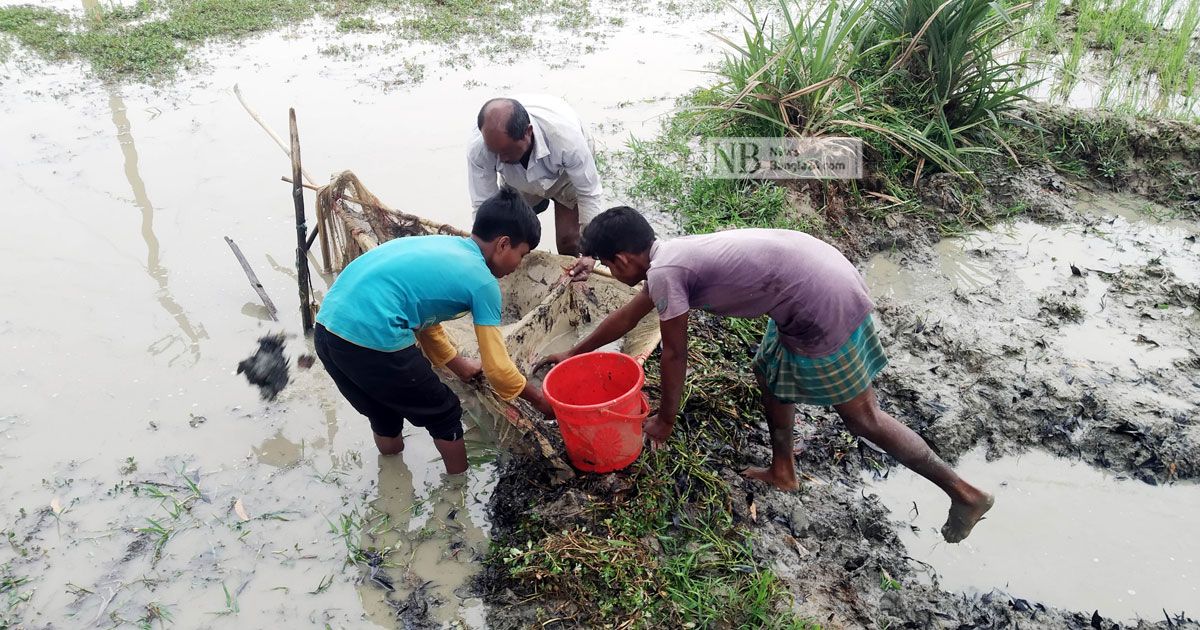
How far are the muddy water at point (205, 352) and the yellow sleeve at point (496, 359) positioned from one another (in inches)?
26.4

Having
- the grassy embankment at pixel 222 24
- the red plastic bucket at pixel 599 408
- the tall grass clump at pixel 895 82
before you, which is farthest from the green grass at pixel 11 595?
the grassy embankment at pixel 222 24

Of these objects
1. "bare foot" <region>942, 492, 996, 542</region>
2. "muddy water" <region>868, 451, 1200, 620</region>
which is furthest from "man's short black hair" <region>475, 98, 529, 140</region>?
"bare foot" <region>942, 492, 996, 542</region>

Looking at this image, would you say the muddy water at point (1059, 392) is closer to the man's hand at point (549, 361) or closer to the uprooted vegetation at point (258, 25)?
the man's hand at point (549, 361)

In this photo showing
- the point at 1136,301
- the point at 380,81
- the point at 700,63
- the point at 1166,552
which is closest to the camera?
the point at 1166,552

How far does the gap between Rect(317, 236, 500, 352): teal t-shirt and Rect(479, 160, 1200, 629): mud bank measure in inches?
30.0

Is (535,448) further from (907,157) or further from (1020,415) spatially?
(907,157)

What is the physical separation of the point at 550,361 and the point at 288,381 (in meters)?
1.35

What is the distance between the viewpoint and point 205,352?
356 centimetres

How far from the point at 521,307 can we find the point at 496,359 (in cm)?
129

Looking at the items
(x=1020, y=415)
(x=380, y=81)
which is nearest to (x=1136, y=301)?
(x=1020, y=415)

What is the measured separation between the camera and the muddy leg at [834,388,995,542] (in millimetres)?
2355

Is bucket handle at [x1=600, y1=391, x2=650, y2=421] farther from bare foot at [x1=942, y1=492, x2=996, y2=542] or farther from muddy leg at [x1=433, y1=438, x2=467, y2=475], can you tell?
bare foot at [x1=942, y1=492, x2=996, y2=542]

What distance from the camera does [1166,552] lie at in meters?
2.45

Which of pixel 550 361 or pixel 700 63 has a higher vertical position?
pixel 700 63
